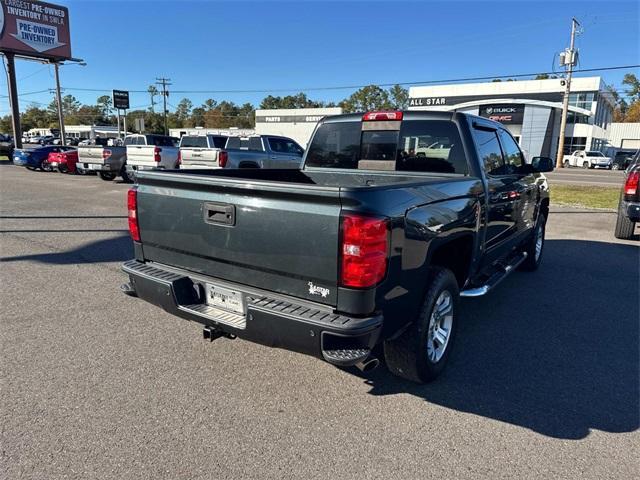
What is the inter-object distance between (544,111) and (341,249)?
60.0m

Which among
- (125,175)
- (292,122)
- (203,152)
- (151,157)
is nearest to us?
(203,152)

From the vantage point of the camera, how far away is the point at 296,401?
10.1 ft

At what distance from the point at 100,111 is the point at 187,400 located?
165576mm

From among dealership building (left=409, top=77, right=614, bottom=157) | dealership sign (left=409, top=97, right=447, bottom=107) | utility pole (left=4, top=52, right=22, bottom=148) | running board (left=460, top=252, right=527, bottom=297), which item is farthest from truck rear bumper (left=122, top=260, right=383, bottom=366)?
dealership sign (left=409, top=97, right=447, bottom=107)

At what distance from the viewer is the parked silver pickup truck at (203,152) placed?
46.4 ft

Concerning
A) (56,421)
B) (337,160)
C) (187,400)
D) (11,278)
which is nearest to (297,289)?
(187,400)

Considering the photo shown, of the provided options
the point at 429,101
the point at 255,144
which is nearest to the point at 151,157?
the point at 255,144

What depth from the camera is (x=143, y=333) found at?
4062mm

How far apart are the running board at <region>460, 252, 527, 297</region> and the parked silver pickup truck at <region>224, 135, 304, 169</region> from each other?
9.78 m

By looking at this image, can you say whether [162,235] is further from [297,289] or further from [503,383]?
[503,383]

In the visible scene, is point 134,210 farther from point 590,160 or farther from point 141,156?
point 590,160

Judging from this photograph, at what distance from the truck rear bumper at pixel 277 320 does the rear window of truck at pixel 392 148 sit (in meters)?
2.13

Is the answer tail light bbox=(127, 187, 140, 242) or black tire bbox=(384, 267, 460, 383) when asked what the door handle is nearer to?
tail light bbox=(127, 187, 140, 242)

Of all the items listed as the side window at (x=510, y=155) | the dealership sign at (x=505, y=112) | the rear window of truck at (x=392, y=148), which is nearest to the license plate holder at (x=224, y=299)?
the rear window of truck at (x=392, y=148)
